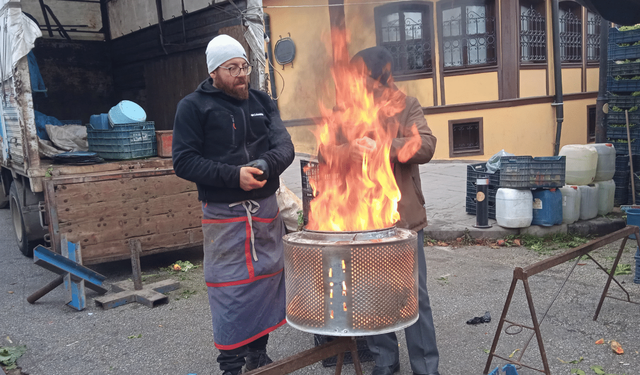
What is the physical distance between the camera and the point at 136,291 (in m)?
5.36

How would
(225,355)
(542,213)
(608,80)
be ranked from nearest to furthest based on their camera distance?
(225,355)
(542,213)
(608,80)

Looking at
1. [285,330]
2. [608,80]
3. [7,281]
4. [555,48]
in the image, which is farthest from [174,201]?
[555,48]

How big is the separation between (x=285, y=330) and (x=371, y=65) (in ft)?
7.91

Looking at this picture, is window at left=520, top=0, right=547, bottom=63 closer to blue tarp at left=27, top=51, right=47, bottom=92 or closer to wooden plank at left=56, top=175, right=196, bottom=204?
wooden plank at left=56, top=175, right=196, bottom=204

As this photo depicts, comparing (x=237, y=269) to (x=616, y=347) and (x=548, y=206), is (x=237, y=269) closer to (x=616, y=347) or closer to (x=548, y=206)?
(x=616, y=347)

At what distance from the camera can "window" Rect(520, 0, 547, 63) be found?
1347 cm

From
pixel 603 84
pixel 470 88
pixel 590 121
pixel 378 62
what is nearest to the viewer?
pixel 378 62

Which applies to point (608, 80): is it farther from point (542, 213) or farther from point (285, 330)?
point (285, 330)

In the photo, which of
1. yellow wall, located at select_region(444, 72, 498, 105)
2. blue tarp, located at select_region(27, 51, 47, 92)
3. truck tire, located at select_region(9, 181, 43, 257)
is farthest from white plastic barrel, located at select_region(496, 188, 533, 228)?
yellow wall, located at select_region(444, 72, 498, 105)

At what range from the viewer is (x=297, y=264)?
7.43 ft

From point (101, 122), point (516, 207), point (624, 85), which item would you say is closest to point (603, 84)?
point (624, 85)

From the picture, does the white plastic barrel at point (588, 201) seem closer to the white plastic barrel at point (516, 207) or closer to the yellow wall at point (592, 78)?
the white plastic barrel at point (516, 207)

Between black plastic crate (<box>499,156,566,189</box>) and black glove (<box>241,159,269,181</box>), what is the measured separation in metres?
4.71

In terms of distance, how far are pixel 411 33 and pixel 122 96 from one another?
23.1 feet
